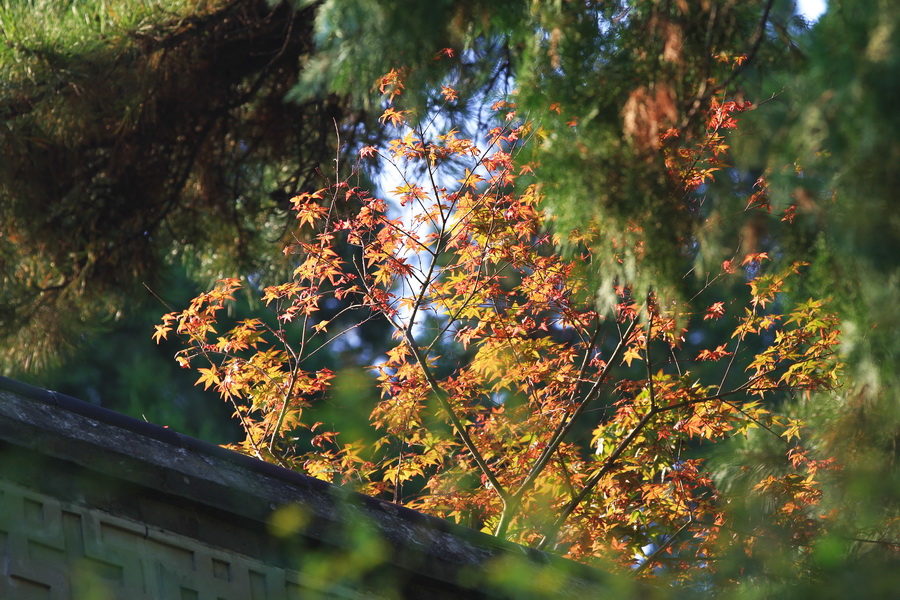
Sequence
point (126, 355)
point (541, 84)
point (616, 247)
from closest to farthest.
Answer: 1. point (616, 247)
2. point (541, 84)
3. point (126, 355)

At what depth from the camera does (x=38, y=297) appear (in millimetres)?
5629

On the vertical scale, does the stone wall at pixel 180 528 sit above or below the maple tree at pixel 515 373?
below

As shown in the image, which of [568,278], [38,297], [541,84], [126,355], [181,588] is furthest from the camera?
[126,355]

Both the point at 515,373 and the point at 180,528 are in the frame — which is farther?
the point at 515,373

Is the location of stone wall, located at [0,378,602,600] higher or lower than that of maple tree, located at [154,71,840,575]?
lower

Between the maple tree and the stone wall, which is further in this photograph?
the maple tree

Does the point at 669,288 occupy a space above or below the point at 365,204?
below

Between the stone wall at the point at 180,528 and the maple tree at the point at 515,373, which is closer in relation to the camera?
the stone wall at the point at 180,528

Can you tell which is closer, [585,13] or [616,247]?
[616,247]

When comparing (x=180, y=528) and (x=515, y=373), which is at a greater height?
(x=515, y=373)

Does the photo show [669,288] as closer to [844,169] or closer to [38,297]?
[844,169]

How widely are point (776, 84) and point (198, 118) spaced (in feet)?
11.1

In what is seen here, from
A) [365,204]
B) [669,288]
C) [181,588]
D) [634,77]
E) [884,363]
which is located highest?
[365,204]

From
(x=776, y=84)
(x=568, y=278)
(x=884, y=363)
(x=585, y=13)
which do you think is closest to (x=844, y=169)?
(x=884, y=363)
